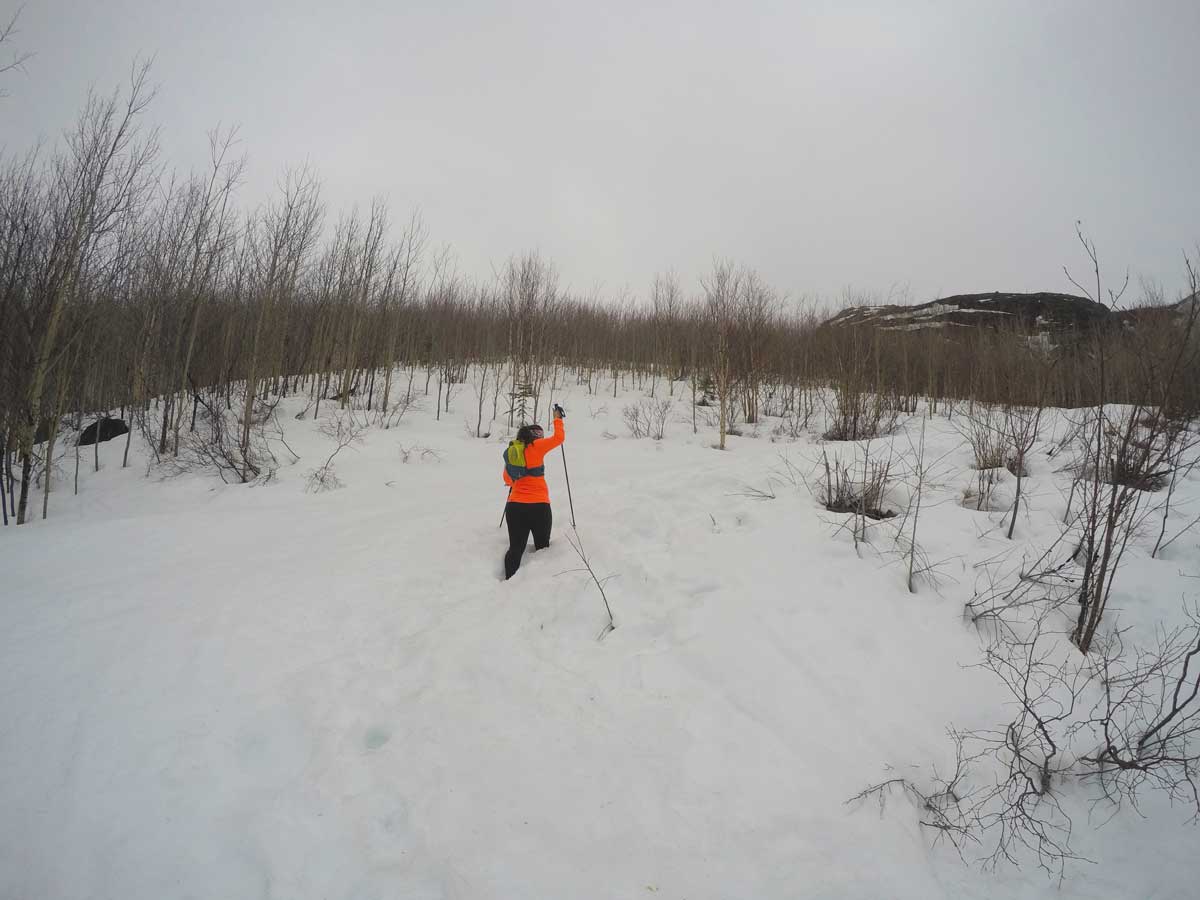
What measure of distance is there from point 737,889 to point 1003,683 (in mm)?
2079

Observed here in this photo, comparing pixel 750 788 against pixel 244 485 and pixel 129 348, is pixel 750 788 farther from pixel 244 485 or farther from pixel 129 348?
pixel 129 348

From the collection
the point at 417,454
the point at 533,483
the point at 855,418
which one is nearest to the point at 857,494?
the point at 533,483

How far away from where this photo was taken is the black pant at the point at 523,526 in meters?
4.43

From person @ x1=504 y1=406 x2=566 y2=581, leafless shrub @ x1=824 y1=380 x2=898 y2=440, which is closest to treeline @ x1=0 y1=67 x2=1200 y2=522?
leafless shrub @ x1=824 y1=380 x2=898 y2=440

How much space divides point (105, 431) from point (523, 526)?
11.9m

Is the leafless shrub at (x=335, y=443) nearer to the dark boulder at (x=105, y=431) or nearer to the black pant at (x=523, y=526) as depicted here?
the dark boulder at (x=105, y=431)

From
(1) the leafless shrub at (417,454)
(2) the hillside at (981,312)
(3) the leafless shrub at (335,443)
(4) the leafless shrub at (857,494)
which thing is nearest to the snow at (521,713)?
(4) the leafless shrub at (857,494)

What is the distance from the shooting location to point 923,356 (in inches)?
541

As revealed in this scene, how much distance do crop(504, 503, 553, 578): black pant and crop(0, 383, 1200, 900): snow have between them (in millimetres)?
154

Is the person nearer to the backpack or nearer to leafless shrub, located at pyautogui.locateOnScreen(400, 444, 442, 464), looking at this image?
the backpack

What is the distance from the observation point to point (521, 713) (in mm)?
2697

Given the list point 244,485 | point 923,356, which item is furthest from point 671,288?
point 244,485

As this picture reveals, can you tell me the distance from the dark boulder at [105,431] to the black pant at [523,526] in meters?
11.3

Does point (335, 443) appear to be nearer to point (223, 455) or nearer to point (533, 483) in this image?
point (223, 455)
